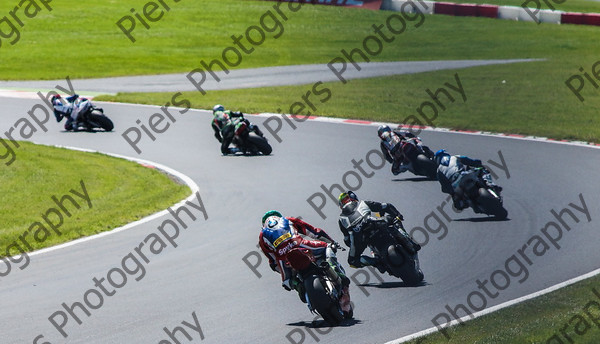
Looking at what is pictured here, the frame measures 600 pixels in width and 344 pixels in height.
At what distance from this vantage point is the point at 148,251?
13.3m

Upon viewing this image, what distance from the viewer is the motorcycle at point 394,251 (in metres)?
11.7

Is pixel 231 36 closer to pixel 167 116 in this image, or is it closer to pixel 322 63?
pixel 322 63

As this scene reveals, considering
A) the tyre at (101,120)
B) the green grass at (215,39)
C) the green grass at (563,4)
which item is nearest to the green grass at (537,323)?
the tyre at (101,120)

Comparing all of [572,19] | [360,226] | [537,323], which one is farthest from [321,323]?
[572,19]

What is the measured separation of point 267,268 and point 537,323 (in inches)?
154

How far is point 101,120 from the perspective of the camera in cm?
2455

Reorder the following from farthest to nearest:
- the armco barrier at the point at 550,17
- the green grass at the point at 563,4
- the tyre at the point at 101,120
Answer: the green grass at the point at 563,4 → the armco barrier at the point at 550,17 → the tyre at the point at 101,120

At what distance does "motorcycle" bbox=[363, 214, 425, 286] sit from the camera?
11.7 meters

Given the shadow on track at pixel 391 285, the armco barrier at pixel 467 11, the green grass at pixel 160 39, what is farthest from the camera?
the armco barrier at pixel 467 11

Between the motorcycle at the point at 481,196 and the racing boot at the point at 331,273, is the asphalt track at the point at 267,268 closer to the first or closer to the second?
the motorcycle at the point at 481,196

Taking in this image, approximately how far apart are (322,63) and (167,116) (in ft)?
46.1

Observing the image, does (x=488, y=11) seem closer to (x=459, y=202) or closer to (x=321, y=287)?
(x=459, y=202)

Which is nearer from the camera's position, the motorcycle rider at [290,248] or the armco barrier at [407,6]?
the motorcycle rider at [290,248]

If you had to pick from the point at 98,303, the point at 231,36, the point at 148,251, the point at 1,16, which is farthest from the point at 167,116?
the point at 1,16
